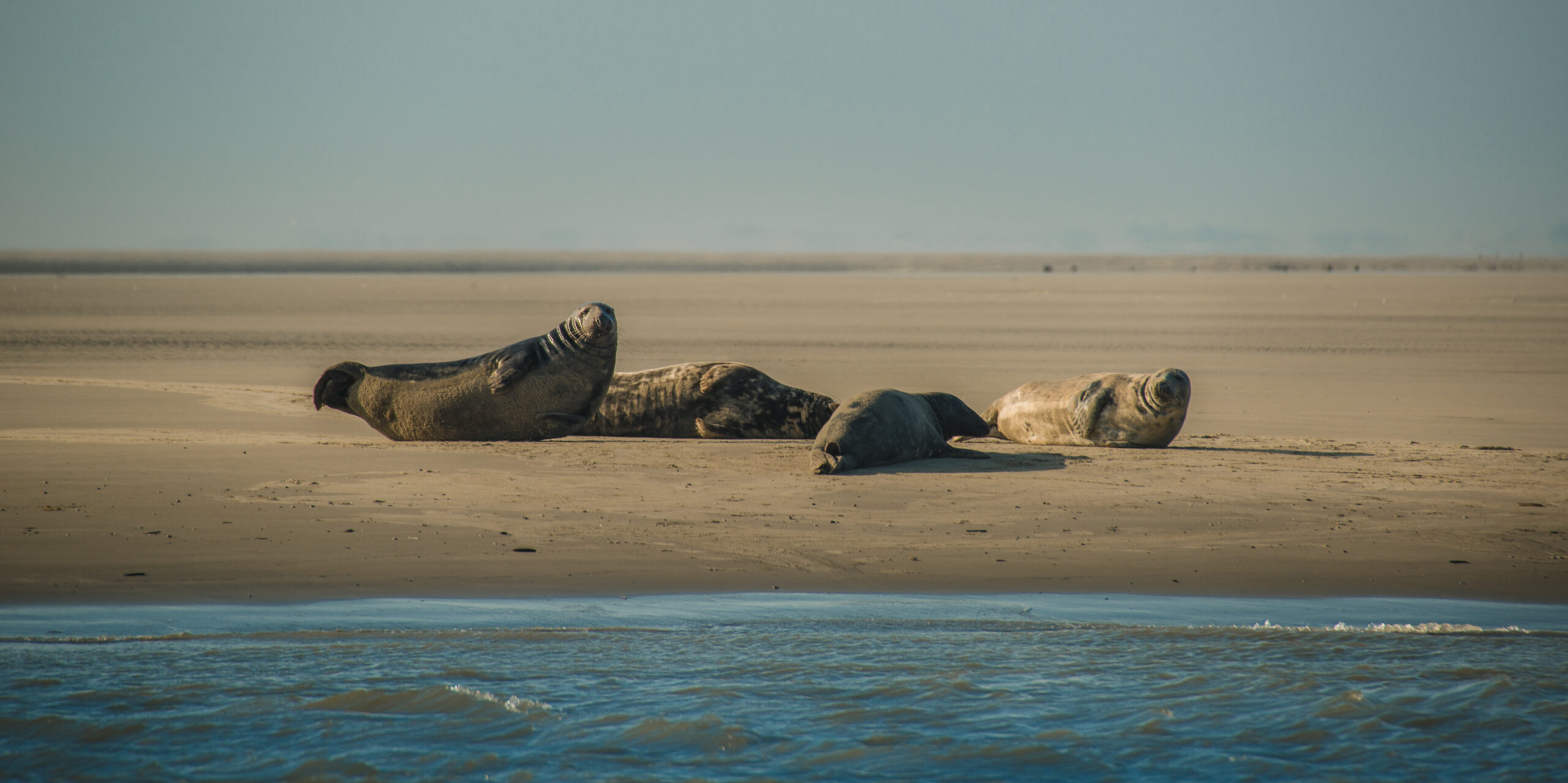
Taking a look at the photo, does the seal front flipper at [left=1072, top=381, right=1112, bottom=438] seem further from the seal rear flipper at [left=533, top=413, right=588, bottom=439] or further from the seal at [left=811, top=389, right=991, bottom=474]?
the seal rear flipper at [left=533, top=413, right=588, bottom=439]

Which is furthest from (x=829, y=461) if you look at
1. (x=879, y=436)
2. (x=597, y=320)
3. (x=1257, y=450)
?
(x=1257, y=450)

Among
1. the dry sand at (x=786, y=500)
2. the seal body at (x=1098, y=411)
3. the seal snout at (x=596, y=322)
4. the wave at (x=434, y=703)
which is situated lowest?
the wave at (x=434, y=703)

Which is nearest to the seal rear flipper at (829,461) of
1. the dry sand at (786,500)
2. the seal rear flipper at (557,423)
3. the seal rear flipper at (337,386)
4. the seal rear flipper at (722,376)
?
the dry sand at (786,500)

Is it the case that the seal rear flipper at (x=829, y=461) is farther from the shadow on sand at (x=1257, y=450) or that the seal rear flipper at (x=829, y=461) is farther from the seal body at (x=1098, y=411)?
the shadow on sand at (x=1257, y=450)

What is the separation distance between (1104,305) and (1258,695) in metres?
30.2

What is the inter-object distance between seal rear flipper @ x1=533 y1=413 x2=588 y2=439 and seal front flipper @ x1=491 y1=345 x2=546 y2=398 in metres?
0.05

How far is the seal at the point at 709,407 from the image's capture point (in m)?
9.87

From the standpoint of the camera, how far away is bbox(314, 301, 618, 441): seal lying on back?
371 inches

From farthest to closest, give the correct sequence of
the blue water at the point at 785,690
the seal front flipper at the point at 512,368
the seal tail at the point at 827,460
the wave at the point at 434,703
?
the seal front flipper at the point at 512,368
the seal tail at the point at 827,460
the wave at the point at 434,703
the blue water at the point at 785,690

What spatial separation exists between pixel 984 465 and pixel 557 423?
128 inches

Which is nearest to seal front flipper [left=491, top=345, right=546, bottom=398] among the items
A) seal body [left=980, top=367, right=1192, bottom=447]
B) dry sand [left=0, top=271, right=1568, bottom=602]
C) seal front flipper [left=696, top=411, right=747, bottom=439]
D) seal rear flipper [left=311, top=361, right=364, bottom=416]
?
dry sand [left=0, top=271, right=1568, bottom=602]

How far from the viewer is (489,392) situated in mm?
9445

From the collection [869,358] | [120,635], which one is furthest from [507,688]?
[869,358]

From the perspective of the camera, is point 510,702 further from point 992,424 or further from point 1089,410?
point 992,424
